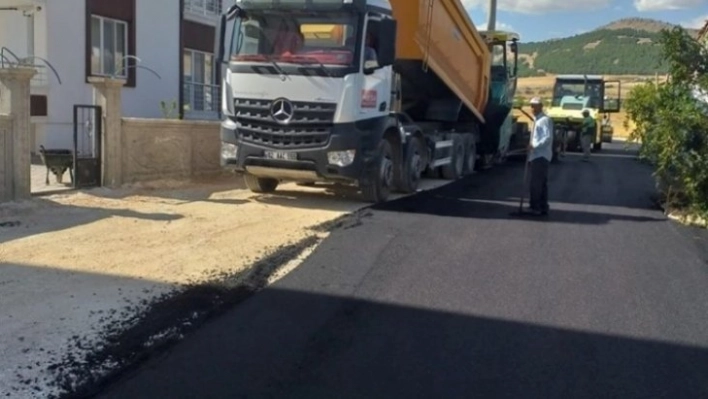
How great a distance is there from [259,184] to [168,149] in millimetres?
2287

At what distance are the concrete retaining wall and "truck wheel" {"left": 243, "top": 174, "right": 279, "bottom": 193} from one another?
1946mm

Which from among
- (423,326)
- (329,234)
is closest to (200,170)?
(329,234)

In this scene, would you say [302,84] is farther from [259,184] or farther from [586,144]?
[586,144]

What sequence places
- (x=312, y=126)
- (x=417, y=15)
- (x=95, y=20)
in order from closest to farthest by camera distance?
1. (x=312, y=126)
2. (x=417, y=15)
3. (x=95, y=20)

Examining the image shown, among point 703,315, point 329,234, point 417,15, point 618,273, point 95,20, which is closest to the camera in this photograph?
point 703,315

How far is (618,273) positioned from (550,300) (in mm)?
1728

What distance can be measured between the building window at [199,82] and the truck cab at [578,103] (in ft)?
42.1

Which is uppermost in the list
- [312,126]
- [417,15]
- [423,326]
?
[417,15]

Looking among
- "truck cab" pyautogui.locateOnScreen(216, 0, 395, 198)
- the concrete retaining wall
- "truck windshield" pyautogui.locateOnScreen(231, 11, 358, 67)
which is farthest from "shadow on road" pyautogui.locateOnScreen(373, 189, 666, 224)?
the concrete retaining wall

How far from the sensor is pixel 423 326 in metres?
7.01

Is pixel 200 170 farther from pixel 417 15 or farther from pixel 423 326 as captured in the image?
pixel 423 326

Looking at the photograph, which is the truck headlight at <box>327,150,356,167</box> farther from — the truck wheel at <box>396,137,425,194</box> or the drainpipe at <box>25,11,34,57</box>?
the drainpipe at <box>25,11,34,57</box>

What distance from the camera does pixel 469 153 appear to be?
21406 mm

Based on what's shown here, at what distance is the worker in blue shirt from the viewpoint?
1329 cm
